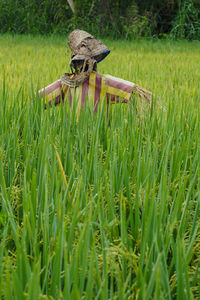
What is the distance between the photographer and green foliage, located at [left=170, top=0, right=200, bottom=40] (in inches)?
304

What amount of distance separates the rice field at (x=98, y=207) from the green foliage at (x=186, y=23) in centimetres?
606

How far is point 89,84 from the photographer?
1730mm

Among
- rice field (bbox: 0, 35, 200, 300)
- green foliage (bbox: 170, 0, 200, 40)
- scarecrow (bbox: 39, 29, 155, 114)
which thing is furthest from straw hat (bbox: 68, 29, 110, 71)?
green foliage (bbox: 170, 0, 200, 40)

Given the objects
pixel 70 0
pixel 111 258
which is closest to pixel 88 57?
pixel 111 258

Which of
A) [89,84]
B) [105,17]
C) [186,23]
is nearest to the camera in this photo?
[89,84]

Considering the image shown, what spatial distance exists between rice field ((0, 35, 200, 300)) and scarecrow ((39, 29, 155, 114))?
18cm

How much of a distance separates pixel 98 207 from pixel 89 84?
109cm

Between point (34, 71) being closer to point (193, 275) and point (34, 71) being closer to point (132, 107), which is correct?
point (132, 107)

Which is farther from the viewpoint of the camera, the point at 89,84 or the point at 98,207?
the point at 89,84

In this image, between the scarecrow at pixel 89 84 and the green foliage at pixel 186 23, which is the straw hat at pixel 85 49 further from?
the green foliage at pixel 186 23

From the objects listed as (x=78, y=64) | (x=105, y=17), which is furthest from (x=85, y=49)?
(x=105, y=17)

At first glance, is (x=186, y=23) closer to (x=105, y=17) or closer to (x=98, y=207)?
(x=105, y=17)

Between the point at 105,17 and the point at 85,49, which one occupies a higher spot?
the point at 85,49

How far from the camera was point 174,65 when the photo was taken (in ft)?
12.9
